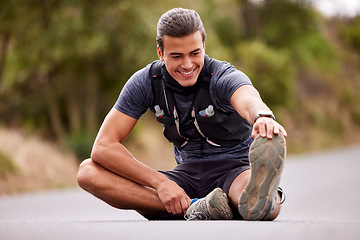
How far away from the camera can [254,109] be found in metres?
4.11


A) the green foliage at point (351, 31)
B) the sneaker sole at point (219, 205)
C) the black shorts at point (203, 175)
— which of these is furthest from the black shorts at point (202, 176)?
the green foliage at point (351, 31)

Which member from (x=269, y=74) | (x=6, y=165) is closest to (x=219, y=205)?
(x=6, y=165)

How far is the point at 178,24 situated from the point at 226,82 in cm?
56

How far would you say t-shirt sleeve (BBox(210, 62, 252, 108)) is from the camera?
448cm

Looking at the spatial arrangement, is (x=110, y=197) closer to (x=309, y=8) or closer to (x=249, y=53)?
(x=249, y=53)

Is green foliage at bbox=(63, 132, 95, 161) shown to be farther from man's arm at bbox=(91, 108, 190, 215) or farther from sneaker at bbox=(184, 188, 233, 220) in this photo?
sneaker at bbox=(184, 188, 233, 220)

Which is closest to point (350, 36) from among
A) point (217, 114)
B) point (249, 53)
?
point (249, 53)

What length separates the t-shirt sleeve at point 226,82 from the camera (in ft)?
14.7

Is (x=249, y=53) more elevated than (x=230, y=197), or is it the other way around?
(x=249, y=53)

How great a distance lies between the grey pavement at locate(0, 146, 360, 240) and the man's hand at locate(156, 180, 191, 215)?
219 mm

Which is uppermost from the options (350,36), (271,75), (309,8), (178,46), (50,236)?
(350,36)

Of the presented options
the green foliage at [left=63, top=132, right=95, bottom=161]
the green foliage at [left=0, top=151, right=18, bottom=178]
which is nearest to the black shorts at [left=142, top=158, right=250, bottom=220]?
the green foliage at [left=0, top=151, right=18, bottom=178]

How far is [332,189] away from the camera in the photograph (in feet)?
37.0

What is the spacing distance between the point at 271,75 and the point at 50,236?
26346mm
